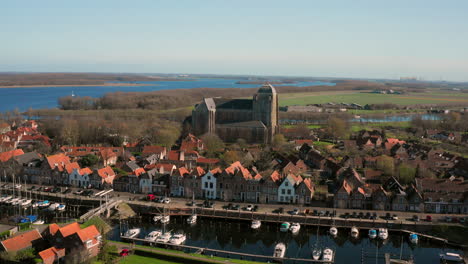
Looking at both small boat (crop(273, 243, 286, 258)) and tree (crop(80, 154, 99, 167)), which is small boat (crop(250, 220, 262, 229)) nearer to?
small boat (crop(273, 243, 286, 258))

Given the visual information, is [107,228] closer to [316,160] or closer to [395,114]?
[316,160]

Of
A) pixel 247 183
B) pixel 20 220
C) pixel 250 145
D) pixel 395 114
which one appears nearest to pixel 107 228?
pixel 20 220

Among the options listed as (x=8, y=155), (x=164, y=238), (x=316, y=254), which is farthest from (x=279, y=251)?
(x=8, y=155)

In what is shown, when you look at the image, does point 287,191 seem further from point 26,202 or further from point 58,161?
point 58,161

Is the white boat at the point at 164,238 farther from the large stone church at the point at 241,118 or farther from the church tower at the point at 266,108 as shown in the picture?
the church tower at the point at 266,108

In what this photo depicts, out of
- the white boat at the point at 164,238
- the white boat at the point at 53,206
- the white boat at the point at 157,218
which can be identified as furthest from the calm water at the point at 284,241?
the white boat at the point at 53,206

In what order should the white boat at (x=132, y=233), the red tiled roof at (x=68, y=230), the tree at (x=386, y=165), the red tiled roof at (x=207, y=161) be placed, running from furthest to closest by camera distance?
the red tiled roof at (x=207, y=161) < the tree at (x=386, y=165) < the white boat at (x=132, y=233) < the red tiled roof at (x=68, y=230)

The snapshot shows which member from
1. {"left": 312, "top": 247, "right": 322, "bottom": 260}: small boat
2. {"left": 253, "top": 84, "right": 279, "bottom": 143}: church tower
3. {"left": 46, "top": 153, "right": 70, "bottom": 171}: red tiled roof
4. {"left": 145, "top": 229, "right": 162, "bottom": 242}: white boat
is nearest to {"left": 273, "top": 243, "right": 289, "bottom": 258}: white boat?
{"left": 312, "top": 247, "right": 322, "bottom": 260}: small boat
